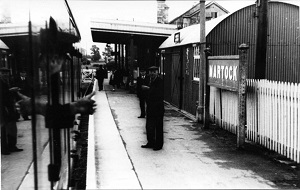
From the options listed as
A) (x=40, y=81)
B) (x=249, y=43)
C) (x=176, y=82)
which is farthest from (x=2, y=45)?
(x=176, y=82)

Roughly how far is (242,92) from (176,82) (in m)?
7.15

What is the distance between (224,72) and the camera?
30.7ft

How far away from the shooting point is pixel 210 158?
740cm

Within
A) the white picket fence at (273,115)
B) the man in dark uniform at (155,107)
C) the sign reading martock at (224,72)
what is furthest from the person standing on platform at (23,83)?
the sign reading martock at (224,72)

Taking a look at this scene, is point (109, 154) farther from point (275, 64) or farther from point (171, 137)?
point (275, 64)

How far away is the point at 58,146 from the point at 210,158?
14.6 feet

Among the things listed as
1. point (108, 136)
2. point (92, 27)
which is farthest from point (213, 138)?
point (92, 27)

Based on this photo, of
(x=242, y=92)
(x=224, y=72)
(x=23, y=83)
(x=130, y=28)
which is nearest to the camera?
(x=23, y=83)

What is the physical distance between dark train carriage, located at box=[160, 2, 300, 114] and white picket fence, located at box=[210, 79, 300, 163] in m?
2.65

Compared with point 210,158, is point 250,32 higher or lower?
higher

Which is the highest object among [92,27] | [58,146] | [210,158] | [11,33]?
[92,27]

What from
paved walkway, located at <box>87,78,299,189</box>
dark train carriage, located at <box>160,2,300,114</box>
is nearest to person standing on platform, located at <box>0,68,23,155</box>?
paved walkway, located at <box>87,78,299,189</box>

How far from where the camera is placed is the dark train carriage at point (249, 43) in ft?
39.2

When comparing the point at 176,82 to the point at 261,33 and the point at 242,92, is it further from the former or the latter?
the point at 242,92
